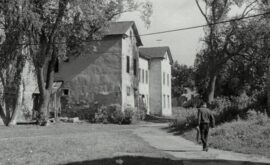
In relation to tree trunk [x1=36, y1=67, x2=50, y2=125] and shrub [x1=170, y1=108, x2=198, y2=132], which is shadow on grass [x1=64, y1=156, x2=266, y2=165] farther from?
tree trunk [x1=36, y1=67, x2=50, y2=125]

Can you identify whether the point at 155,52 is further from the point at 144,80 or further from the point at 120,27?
the point at 120,27

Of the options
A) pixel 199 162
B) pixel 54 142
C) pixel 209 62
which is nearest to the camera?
pixel 199 162

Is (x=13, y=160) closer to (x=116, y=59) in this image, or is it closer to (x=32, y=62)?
(x=32, y=62)

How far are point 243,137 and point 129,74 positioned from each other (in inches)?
919

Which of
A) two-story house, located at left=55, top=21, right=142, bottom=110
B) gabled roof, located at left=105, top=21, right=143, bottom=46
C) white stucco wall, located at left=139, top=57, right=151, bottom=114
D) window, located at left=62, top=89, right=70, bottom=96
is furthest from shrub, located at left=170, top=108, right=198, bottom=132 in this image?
white stucco wall, located at left=139, top=57, right=151, bottom=114

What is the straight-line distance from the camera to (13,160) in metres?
12.7

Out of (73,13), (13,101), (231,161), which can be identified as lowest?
(231,161)

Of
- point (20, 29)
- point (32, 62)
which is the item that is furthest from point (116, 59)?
point (20, 29)

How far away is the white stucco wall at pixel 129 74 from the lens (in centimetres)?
3866

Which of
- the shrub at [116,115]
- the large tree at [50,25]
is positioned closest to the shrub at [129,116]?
the shrub at [116,115]

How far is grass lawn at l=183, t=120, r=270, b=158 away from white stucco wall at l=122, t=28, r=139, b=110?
17.7m

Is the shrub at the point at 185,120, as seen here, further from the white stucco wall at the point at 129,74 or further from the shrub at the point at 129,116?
the white stucco wall at the point at 129,74

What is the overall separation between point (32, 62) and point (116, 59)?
359 inches

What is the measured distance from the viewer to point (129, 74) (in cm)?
4047
